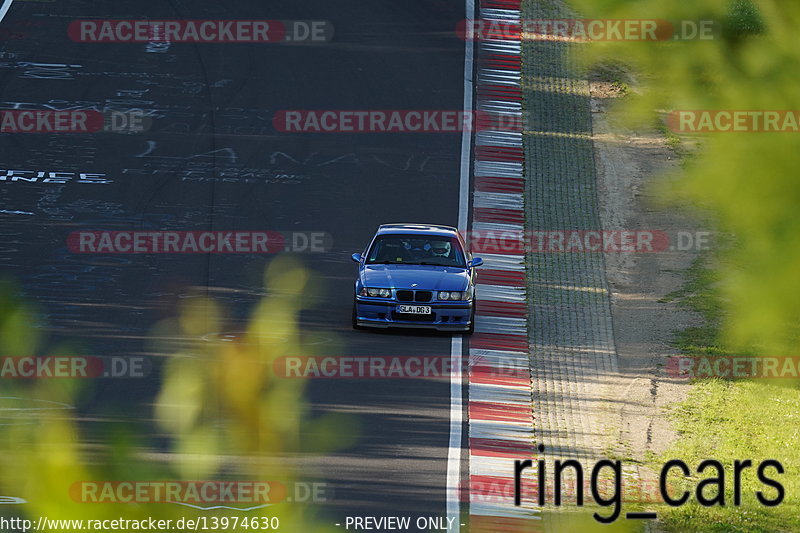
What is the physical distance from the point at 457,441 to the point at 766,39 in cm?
1159

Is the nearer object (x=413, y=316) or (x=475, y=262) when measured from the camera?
(x=413, y=316)

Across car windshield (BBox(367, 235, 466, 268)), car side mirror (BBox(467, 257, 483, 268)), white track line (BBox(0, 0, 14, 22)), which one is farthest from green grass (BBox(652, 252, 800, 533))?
white track line (BBox(0, 0, 14, 22))

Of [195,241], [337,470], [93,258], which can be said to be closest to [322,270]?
[195,241]

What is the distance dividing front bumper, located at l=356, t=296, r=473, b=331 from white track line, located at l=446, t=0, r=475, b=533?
0.28 m

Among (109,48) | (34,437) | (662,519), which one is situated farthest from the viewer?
(109,48)

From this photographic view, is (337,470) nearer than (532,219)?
Yes

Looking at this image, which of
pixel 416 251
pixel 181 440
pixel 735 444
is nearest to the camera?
pixel 181 440

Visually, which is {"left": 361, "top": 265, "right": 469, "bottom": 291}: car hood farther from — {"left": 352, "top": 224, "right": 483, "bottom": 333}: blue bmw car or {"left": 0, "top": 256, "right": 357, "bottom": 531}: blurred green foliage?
{"left": 0, "top": 256, "right": 357, "bottom": 531}: blurred green foliage

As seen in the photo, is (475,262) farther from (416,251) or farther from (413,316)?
(413,316)

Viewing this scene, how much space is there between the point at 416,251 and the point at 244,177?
24.6ft

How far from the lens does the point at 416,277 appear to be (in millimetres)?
17672

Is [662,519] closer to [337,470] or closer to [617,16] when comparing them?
[337,470]

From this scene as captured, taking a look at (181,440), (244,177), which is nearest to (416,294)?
(244,177)

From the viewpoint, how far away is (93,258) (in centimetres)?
2066
